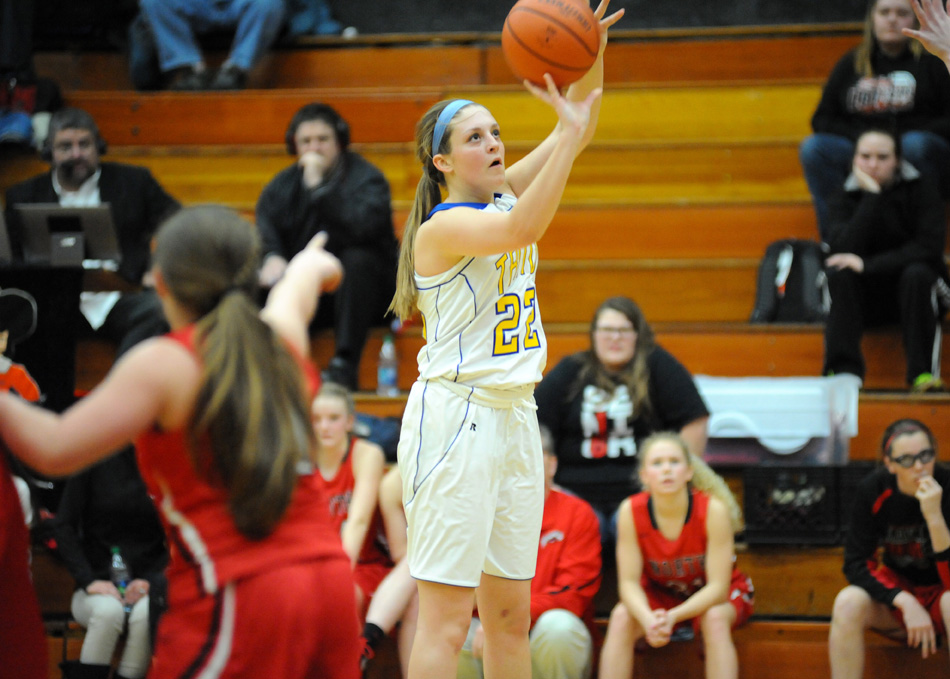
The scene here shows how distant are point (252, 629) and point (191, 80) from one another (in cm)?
628

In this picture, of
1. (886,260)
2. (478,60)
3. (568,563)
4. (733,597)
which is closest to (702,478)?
(733,597)

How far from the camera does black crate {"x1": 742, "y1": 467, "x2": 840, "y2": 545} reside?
4.88m

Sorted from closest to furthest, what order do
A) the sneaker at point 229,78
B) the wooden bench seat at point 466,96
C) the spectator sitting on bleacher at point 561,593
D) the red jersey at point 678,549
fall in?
1. the spectator sitting on bleacher at point 561,593
2. the red jersey at point 678,549
3. the wooden bench seat at point 466,96
4. the sneaker at point 229,78

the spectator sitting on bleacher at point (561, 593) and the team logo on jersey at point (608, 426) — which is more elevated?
the team logo on jersey at point (608, 426)

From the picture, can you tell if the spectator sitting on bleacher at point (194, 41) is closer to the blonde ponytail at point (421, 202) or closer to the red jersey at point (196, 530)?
the blonde ponytail at point (421, 202)

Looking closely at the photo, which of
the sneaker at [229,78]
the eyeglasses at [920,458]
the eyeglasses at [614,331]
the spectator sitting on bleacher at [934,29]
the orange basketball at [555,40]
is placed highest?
the sneaker at [229,78]

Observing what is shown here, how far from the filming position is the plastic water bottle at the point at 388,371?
584 cm

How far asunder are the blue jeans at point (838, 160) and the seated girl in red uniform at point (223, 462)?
4660 millimetres

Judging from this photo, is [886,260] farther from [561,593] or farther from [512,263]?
[512,263]

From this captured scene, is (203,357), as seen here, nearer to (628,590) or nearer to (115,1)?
(628,590)

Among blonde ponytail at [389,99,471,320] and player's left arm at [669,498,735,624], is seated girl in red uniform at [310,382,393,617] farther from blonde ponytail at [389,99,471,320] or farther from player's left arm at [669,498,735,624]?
blonde ponytail at [389,99,471,320]

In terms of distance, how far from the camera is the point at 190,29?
7754 mm

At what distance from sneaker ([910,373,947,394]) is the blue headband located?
3244 millimetres

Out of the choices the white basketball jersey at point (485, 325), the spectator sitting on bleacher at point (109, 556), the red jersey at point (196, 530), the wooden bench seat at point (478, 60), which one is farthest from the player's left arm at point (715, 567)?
the wooden bench seat at point (478, 60)
